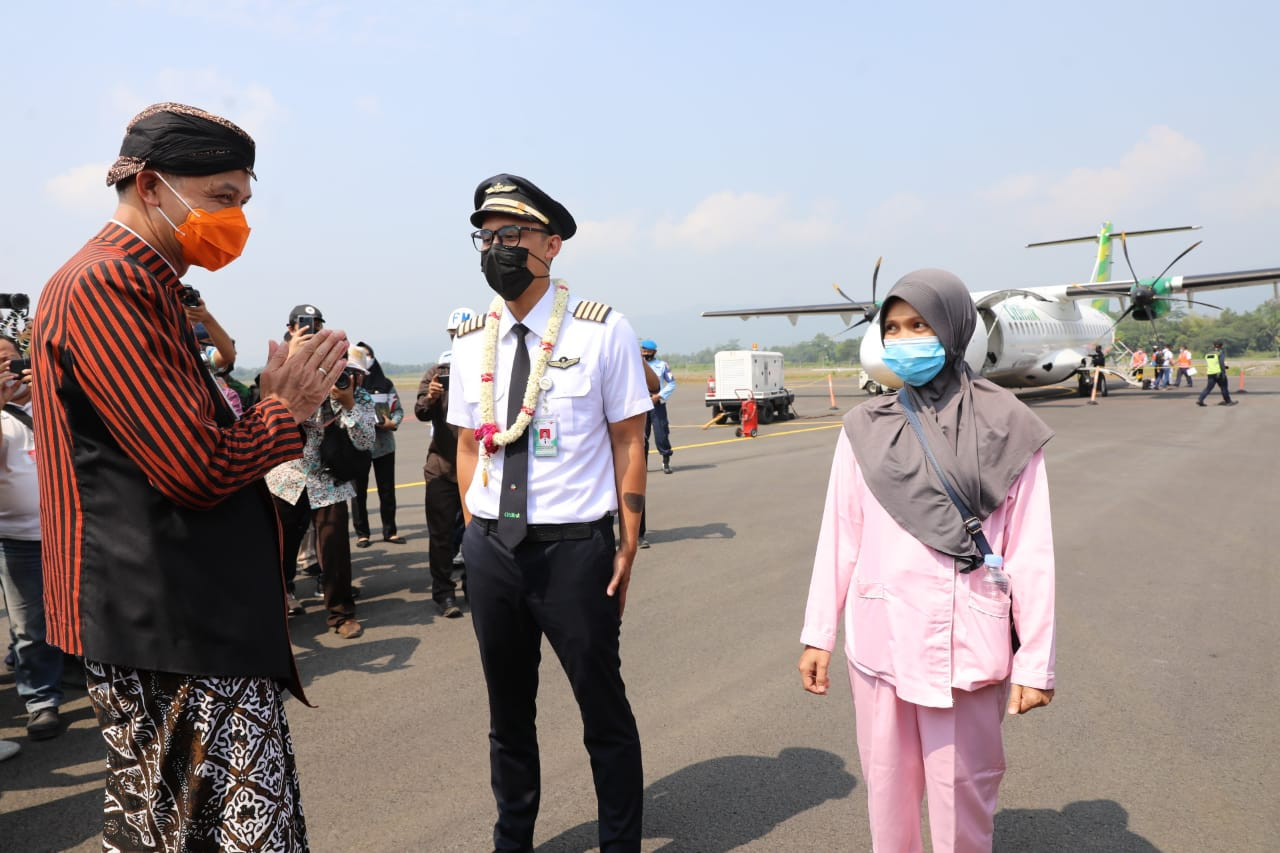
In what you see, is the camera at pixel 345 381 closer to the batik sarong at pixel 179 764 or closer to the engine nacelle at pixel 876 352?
the batik sarong at pixel 179 764

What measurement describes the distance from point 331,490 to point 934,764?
4.40m

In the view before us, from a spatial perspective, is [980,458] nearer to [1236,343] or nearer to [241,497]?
[241,497]

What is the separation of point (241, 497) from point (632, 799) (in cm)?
163

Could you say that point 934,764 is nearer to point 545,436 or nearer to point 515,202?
point 545,436

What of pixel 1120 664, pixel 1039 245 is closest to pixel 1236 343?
pixel 1039 245

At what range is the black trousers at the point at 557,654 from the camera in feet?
8.39

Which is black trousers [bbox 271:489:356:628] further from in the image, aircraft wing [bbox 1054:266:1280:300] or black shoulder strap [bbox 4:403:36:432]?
aircraft wing [bbox 1054:266:1280:300]

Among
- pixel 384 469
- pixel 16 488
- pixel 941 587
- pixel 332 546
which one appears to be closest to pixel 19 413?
pixel 16 488

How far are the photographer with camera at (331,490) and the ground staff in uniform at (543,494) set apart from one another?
9.82 ft

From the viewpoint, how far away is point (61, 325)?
1567 mm

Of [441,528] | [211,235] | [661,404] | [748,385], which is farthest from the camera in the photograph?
[748,385]

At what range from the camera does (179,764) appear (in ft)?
5.54

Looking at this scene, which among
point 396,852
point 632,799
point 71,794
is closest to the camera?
point 632,799

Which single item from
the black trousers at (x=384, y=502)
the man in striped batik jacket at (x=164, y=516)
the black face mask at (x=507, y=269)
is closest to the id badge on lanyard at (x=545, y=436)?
the black face mask at (x=507, y=269)
